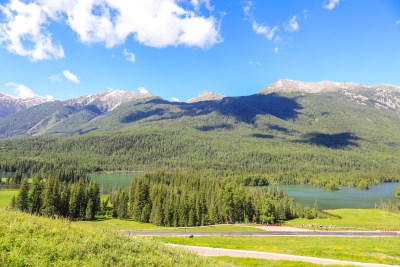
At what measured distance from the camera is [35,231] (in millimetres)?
13414

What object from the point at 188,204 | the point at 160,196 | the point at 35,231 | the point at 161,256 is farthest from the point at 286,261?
the point at 160,196

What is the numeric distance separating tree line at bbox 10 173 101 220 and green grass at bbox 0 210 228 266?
7218 cm

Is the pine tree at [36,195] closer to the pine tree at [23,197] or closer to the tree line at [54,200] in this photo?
the tree line at [54,200]

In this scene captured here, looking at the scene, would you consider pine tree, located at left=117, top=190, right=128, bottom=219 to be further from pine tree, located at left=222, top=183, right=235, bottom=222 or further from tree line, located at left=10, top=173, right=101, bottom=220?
pine tree, located at left=222, top=183, right=235, bottom=222

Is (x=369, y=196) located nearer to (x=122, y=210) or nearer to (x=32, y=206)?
(x=122, y=210)

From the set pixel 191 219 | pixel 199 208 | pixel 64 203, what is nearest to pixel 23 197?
pixel 64 203

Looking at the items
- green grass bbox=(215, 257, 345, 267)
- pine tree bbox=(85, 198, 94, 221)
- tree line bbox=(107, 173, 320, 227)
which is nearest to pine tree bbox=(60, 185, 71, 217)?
pine tree bbox=(85, 198, 94, 221)

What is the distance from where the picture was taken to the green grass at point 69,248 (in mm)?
10742

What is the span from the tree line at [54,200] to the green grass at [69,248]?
237 feet

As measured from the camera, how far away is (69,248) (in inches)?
484

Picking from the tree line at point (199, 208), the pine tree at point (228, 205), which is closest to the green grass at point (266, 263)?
the tree line at point (199, 208)

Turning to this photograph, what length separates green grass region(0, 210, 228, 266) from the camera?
10742 millimetres

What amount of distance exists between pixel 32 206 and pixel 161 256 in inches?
3467

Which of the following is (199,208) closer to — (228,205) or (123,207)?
(228,205)
